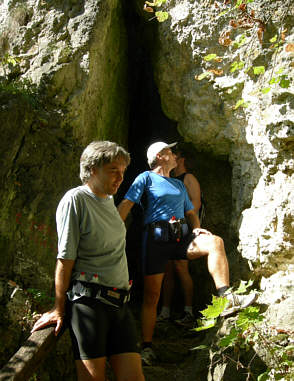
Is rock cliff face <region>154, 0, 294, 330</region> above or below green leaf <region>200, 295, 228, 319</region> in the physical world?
above

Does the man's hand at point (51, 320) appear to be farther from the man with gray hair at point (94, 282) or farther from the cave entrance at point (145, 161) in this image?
the cave entrance at point (145, 161)

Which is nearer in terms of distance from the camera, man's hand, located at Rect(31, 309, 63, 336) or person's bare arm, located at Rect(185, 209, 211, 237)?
man's hand, located at Rect(31, 309, 63, 336)

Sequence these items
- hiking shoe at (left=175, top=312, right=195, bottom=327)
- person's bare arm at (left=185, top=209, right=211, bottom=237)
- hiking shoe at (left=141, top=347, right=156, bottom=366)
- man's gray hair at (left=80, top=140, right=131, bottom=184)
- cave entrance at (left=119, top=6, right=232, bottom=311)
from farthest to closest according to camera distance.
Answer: cave entrance at (left=119, top=6, right=232, bottom=311)
hiking shoe at (left=175, top=312, right=195, bottom=327)
person's bare arm at (left=185, top=209, right=211, bottom=237)
hiking shoe at (left=141, top=347, right=156, bottom=366)
man's gray hair at (left=80, top=140, right=131, bottom=184)

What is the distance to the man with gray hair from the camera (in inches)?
93.7

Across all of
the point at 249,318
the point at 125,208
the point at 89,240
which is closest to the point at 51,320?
the point at 89,240

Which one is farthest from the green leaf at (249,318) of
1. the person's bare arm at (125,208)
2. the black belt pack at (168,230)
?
the person's bare arm at (125,208)

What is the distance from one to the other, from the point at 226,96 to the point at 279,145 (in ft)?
3.71

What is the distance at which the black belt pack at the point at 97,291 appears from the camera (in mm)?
2445

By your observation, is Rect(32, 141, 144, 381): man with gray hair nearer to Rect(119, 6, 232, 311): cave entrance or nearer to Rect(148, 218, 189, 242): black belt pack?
Rect(148, 218, 189, 242): black belt pack

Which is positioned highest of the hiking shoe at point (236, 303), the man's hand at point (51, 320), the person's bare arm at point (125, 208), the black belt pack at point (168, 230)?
the person's bare arm at point (125, 208)

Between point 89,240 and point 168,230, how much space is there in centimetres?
153

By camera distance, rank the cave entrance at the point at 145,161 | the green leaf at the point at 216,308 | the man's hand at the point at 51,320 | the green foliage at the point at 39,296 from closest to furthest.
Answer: the man's hand at the point at 51,320 < the green leaf at the point at 216,308 < the green foliage at the point at 39,296 < the cave entrance at the point at 145,161

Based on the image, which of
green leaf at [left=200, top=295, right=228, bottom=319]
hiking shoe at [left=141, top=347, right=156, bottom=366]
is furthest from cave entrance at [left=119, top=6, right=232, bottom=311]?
green leaf at [left=200, top=295, right=228, bottom=319]

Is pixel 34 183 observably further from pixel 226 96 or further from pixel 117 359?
pixel 226 96
